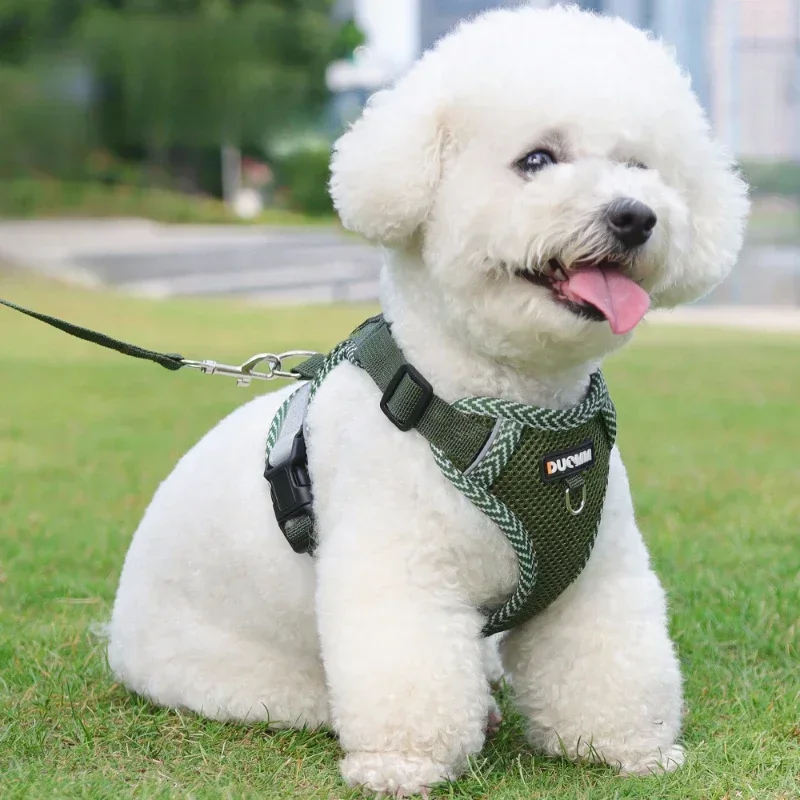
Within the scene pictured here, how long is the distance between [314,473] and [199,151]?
26.6 meters

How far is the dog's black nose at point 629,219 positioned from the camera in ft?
7.01

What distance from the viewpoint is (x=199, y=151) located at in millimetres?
28062

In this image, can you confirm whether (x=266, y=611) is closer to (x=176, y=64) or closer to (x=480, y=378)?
(x=480, y=378)

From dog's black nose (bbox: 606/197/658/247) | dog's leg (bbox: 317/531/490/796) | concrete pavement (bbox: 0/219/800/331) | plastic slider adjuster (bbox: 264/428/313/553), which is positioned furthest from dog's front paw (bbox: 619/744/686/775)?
concrete pavement (bbox: 0/219/800/331)

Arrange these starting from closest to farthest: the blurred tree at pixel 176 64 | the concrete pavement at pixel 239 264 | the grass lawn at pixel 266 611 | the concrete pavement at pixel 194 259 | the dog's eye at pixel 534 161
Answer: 1. the dog's eye at pixel 534 161
2. the grass lawn at pixel 266 611
3. the concrete pavement at pixel 239 264
4. the concrete pavement at pixel 194 259
5. the blurred tree at pixel 176 64

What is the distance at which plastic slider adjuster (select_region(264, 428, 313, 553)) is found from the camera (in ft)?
8.30

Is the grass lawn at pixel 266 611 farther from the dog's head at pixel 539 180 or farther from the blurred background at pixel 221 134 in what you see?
the blurred background at pixel 221 134

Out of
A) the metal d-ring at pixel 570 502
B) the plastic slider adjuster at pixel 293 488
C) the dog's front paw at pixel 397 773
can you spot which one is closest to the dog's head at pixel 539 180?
the metal d-ring at pixel 570 502

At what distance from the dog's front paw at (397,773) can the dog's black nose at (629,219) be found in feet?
3.53

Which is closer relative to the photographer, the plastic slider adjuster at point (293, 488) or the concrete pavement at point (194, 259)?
the plastic slider adjuster at point (293, 488)

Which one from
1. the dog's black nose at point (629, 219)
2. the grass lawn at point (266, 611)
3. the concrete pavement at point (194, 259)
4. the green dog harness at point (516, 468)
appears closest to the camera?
the dog's black nose at point (629, 219)

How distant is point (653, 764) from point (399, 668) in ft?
1.93

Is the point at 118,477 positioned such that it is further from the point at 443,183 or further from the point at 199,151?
the point at 199,151

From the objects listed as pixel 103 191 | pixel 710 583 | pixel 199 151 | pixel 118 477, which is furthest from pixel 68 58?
pixel 710 583
